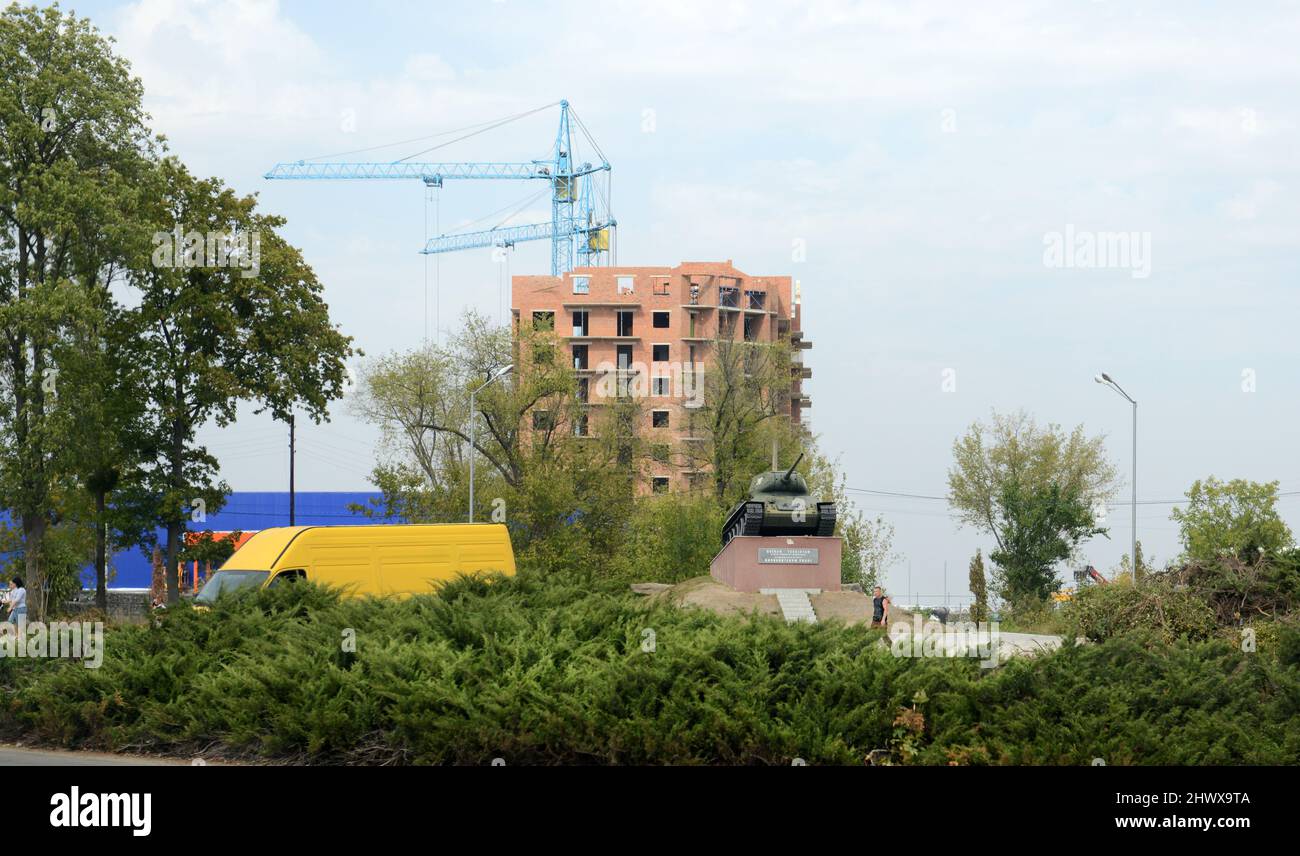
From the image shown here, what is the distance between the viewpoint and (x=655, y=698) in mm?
14094

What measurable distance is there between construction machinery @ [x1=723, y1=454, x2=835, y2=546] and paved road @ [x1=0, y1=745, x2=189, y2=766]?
81.9 ft

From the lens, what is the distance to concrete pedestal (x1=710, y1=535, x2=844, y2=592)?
3875 cm

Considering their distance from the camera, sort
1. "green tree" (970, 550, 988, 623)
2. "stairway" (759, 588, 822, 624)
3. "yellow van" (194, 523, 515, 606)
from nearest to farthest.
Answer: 1. "yellow van" (194, 523, 515, 606)
2. "stairway" (759, 588, 822, 624)
3. "green tree" (970, 550, 988, 623)

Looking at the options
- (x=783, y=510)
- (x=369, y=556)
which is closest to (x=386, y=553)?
(x=369, y=556)

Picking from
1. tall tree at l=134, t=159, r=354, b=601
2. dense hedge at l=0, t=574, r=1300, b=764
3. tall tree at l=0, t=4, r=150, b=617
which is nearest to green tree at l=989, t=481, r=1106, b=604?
tall tree at l=134, t=159, r=354, b=601

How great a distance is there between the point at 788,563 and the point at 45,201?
2393 centimetres

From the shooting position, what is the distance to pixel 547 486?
5197cm

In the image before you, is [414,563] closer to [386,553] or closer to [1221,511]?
[386,553]

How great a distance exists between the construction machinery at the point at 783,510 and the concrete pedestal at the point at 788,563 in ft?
2.13

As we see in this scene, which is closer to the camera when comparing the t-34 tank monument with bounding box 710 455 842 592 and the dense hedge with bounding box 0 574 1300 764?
the dense hedge with bounding box 0 574 1300 764

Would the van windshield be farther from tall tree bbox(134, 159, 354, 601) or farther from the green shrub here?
tall tree bbox(134, 159, 354, 601)

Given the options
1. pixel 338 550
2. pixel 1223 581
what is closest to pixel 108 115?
pixel 338 550
